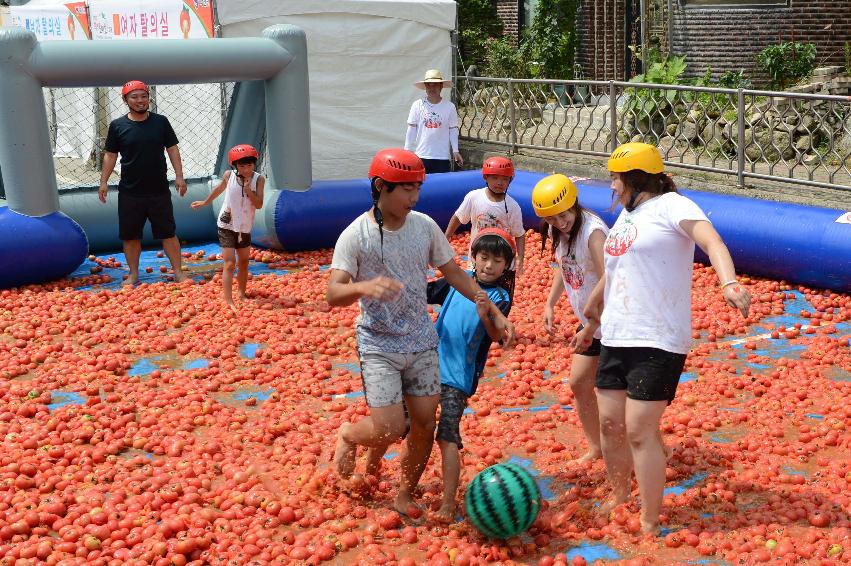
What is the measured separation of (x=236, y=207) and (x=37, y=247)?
8.12ft

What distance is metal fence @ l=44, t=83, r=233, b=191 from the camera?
15312 millimetres

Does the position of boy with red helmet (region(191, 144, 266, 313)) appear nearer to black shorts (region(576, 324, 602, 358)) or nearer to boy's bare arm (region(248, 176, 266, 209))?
boy's bare arm (region(248, 176, 266, 209))

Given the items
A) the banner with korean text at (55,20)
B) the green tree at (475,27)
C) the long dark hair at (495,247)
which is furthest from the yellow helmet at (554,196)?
the green tree at (475,27)

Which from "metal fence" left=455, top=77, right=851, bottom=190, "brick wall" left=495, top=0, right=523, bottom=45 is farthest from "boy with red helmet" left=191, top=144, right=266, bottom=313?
"brick wall" left=495, top=0, right=523, bottom=45

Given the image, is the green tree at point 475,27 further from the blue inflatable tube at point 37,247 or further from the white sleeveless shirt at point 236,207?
the white sleeveless shirt at point 236,207

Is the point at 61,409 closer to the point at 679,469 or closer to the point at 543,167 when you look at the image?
the point at 679,469

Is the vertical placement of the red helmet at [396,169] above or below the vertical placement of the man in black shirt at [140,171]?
above

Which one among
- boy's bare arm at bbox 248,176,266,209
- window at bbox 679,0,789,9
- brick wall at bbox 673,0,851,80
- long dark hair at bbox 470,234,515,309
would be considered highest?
window at bbox 679,0,789,9

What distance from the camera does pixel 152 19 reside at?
1506 centimetres

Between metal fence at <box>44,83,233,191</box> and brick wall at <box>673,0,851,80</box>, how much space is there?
851 cm

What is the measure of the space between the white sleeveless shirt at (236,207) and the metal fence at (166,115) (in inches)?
174

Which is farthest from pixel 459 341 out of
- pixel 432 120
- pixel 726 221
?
pixel 432 120

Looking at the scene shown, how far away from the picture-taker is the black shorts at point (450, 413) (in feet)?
17.1

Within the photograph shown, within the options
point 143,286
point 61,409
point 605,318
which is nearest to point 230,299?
point 143,286
